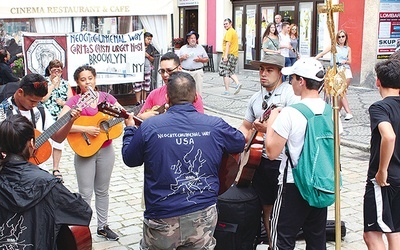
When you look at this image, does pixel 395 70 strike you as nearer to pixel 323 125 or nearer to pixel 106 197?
pixel 323 125

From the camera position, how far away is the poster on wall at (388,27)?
13.9 m

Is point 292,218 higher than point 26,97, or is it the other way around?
point 26,97

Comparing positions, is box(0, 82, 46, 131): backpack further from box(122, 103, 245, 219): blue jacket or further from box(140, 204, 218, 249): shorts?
box(140, 204, 218, 249): shorts

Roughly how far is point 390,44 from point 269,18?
16.0ft

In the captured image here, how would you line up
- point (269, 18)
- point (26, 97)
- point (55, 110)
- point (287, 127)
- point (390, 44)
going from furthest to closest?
1. point (269, 18)
2. point (390, 44)
3. point (55, 110)
4. point (26, 97)
5. point (287, 127)

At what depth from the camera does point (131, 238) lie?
5176 mm

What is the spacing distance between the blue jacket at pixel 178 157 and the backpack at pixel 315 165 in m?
0.68

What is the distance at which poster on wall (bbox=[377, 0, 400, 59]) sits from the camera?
1395cm

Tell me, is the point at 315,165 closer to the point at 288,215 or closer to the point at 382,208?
the point at 288,215

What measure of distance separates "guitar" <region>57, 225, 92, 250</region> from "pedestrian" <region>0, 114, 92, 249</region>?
0.19 metres

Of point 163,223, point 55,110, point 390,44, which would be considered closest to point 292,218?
point 163,223

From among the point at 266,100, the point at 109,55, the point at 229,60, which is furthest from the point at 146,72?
the point at 266,100

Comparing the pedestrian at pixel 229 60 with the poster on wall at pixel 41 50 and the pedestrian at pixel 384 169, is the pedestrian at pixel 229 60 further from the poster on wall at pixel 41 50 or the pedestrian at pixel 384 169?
the pedestrian at pixel 384 169

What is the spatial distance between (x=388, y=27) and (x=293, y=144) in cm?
1172
